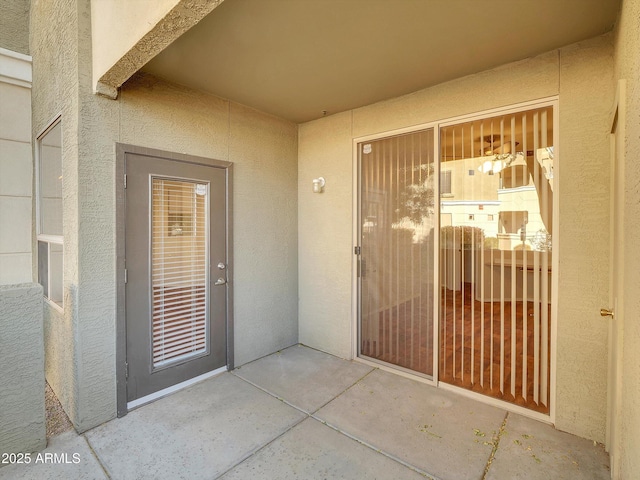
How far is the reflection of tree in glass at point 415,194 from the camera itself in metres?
3.13

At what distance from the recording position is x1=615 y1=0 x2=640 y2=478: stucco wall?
4.05ft

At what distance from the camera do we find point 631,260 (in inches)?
55.1

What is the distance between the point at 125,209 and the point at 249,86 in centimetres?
164

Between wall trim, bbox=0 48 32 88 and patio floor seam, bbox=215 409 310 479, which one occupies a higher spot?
wall trim, bbox=0 48 32 88

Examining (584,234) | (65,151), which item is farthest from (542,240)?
(65,151)

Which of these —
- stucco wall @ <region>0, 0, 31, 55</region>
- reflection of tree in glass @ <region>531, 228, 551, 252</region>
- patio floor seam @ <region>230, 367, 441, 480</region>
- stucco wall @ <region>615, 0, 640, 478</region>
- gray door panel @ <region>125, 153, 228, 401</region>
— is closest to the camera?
stucco wall @ <region>615, 0, 640, 478</region>

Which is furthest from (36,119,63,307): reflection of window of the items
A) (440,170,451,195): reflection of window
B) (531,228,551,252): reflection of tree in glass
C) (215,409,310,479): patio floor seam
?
(531,228,551,252): reflection of tree in glass

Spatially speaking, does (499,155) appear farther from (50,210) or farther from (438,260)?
(50,210)

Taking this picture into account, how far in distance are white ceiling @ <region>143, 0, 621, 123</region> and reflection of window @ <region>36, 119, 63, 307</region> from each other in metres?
1.41

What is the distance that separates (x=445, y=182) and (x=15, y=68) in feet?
14.9

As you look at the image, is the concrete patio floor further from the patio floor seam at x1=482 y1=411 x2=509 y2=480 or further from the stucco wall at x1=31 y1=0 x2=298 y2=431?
the stucco wall at x1=31 y1=0 x2=298 y2=431

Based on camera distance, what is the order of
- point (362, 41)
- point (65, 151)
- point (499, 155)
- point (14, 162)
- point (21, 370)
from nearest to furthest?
point (21, 370) < point (362, 41) < point (65, 151) < point (499, 155) < point (14, 162)

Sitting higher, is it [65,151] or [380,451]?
[65,151]

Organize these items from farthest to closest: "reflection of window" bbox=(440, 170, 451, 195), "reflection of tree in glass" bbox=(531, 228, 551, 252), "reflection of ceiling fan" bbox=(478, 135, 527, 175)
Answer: "reflection of window" bbox=(440, 170, 451, 195)
"reflection of ceiling fan" bbox=(478, 135, 527, 175)
"reflection of tree in glass" bbox=(531, 228, 551, 252)
